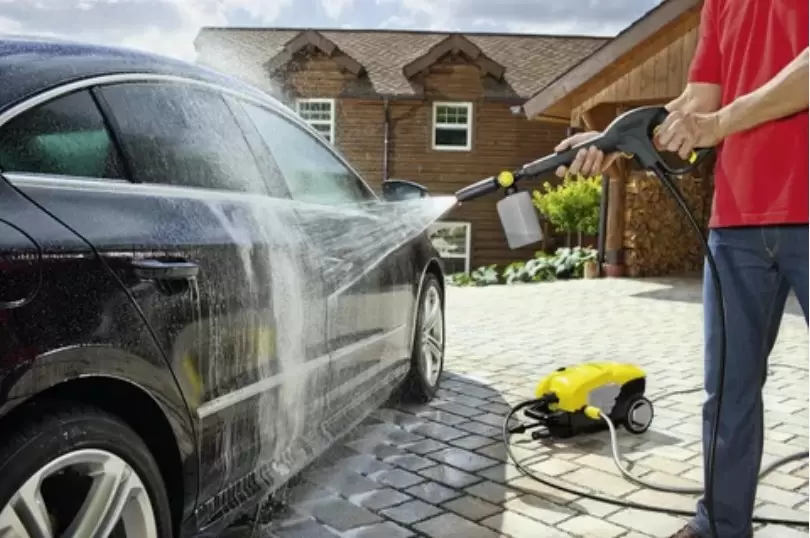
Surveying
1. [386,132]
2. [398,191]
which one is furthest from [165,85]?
[386,132]

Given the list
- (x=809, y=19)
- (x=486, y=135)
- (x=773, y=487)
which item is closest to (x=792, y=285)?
(x=809, y=19)

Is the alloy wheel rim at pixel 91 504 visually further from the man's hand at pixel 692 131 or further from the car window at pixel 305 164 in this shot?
the man's hand at pixel 692 131

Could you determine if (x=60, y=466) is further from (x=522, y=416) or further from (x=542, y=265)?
(x=542, y=265)

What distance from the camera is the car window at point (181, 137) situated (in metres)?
2.12

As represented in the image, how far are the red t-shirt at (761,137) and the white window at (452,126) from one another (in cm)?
1359

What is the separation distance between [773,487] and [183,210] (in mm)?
2334

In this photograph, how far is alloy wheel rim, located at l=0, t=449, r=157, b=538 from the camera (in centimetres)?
161

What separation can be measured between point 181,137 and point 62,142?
46 cm

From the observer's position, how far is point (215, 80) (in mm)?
2566

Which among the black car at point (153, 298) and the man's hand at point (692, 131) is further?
the man's hand at point (692, 131)

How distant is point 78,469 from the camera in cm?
175

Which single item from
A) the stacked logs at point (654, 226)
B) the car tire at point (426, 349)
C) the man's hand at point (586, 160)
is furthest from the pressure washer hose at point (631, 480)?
the stacked logs at point (654, 226)

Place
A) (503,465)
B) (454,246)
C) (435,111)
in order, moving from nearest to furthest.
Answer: (503,465) < (454,246) < (435,111)

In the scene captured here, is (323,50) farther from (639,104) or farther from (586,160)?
(586,160)
